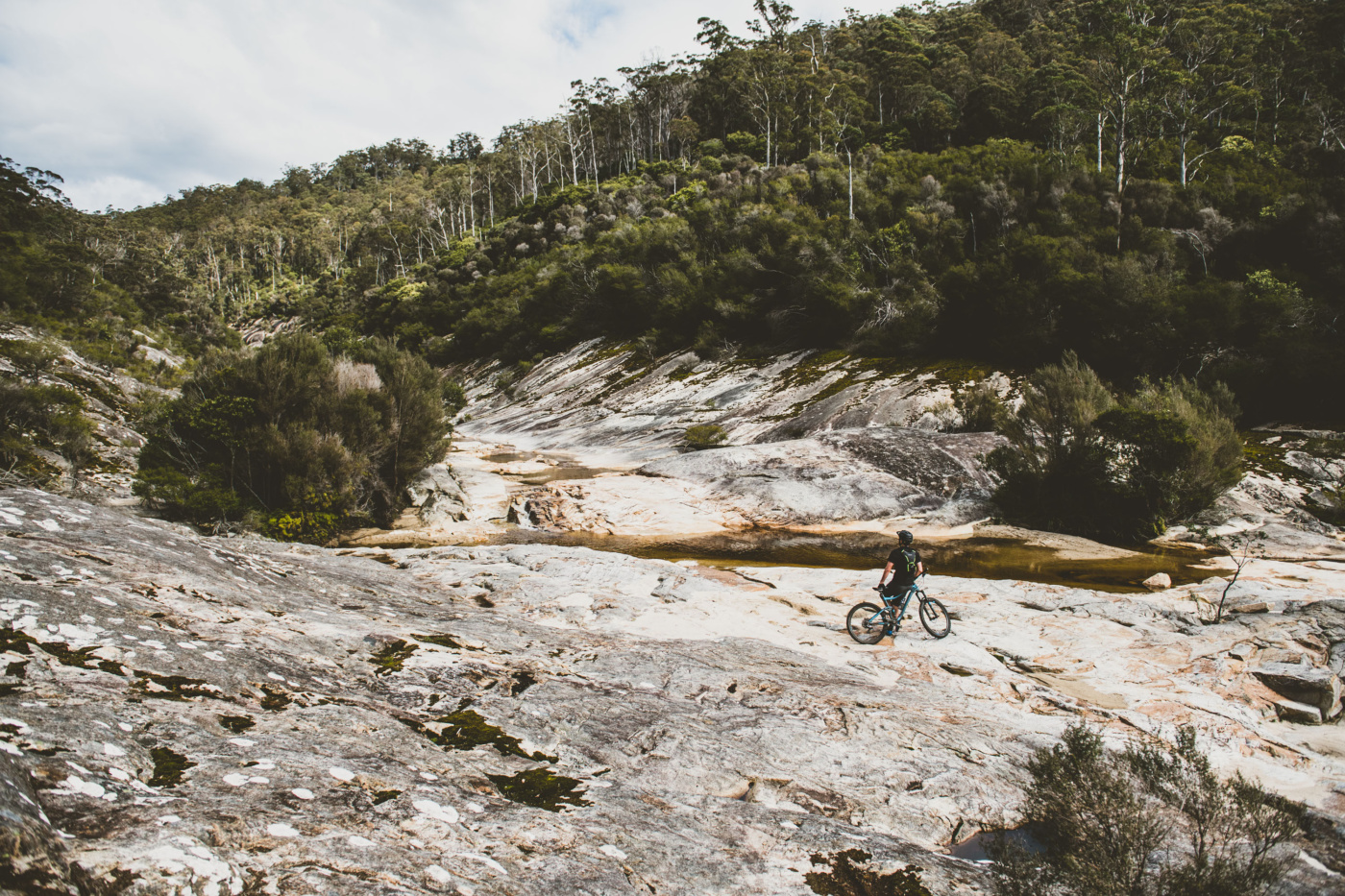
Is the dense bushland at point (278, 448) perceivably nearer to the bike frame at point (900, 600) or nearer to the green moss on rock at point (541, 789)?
the green moss on rock at point (541, 789)

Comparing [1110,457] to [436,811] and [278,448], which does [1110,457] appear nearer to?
[436,811]

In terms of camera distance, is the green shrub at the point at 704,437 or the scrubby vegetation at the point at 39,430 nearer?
the scrubby vegetation at the point at 39,430

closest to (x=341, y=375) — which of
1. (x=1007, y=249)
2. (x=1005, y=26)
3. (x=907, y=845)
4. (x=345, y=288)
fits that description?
(x=907, y=845)

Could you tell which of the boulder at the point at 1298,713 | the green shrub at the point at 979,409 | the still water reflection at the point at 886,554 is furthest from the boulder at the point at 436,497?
the green shrub at the point at 979,409

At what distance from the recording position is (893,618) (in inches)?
390

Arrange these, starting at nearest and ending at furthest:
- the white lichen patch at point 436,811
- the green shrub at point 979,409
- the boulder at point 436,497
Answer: the white lichen patch at point 436,811
the boulder at point 436,497
the green shrub at point 979,409

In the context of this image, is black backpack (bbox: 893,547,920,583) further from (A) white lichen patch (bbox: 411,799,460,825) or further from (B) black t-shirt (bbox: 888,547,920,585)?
(A) white lichen patch (bbox: 411,799,460,825)

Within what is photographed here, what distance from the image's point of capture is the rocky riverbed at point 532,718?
10.2ft

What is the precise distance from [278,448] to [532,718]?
1402 cm

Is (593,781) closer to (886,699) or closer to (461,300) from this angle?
(886,699)

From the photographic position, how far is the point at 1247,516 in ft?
58.9

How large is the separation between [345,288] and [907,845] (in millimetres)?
108701

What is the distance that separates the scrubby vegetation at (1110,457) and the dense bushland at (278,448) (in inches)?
768

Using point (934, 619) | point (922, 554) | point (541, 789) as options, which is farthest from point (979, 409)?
point (541, 789)
